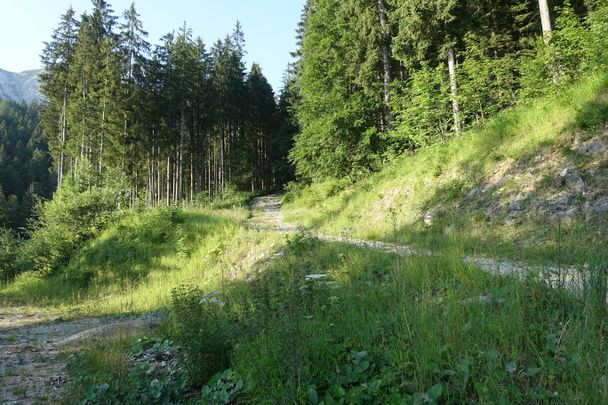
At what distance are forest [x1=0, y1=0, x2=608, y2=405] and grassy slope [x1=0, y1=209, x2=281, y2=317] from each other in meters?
0.11

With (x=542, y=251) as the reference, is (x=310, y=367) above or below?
below

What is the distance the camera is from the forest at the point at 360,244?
2.91 meters

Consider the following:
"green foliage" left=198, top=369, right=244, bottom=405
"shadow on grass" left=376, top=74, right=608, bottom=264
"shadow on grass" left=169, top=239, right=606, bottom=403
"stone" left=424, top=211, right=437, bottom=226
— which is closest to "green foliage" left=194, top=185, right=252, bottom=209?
"stone" left=424, top=211, right=437, bottom=226

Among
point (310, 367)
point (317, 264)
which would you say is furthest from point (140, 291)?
point (310, 367)

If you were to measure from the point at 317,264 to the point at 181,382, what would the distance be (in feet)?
13.2

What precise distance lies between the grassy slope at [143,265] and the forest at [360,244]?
11 cm

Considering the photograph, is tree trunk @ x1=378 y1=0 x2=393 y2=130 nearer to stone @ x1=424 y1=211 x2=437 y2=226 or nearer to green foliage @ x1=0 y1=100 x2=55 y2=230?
stone @ x1=424 y1=211 x2=437 y2=226

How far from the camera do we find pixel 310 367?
3033 mm

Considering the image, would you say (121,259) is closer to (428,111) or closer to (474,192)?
(474,192)

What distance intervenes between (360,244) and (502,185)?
183 inches

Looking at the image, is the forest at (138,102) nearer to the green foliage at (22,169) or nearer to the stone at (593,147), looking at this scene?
the stone at (593,147)

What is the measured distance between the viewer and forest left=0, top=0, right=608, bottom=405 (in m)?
2.91

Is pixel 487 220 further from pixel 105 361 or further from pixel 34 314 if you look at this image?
pixel 34 314

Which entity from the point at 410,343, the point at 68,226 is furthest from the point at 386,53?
the point at 410,343
